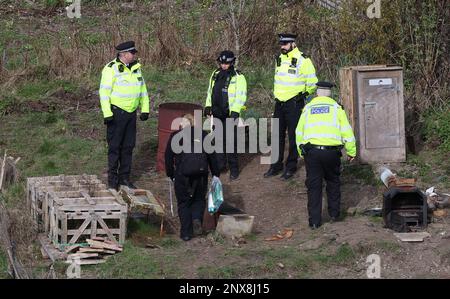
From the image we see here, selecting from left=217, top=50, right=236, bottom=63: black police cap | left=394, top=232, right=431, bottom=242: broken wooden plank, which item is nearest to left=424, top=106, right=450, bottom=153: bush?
left=217, top=50, right=236, bottom=63: black police cap

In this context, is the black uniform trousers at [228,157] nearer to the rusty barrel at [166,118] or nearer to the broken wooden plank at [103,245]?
the rusty barrel at [166,118]

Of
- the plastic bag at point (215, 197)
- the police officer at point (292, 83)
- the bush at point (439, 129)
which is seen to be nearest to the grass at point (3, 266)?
the plastic bag at point (215, 197)

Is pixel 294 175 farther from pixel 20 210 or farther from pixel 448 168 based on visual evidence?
pixel 20 210

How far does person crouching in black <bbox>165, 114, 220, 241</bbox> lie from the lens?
12383 millimetres

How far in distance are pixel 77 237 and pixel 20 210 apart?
177 centimetres

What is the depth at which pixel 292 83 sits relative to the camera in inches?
579

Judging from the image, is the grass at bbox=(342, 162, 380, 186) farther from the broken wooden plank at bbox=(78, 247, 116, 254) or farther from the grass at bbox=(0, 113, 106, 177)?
the broken wooden plank at bbox=(78, 247, 116, 254)

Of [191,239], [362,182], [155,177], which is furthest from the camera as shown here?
[155,177]

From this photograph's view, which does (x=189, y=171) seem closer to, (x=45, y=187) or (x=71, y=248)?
(x=71, y=248)

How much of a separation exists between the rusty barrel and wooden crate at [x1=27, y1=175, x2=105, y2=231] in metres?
2.26

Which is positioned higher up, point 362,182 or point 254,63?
point 254,63

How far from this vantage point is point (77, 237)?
11781 millimetres

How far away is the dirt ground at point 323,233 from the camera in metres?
11.3

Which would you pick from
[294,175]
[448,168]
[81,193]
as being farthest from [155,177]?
[448,168]
